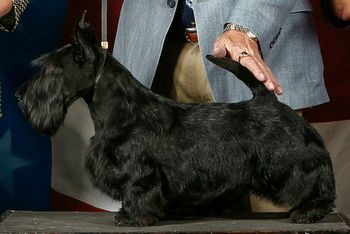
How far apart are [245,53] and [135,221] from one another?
1.07ft

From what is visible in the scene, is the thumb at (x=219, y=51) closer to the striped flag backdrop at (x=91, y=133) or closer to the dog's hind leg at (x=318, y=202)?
the dog's hind leg at (x=318, y=202)

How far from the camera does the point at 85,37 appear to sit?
110 centimetres

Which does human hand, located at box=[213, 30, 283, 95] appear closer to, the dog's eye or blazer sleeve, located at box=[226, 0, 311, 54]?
blazer sleeve, located at box=[226, 0, 311, 54]

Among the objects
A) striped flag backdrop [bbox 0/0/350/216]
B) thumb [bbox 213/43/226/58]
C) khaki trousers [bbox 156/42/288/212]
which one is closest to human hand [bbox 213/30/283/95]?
thumb [bbox 213/43/226/58]

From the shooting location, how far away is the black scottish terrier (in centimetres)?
111

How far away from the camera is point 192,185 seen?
44.7 inches

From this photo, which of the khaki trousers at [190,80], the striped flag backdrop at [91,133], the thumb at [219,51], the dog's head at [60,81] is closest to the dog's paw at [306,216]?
the khaki trousers at [190,80]

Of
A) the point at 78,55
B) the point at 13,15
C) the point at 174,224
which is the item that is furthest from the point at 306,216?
the point at 13,15

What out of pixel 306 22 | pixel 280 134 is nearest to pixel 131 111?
pixel 280 134

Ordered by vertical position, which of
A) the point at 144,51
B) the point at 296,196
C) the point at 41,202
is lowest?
the point at 41,202

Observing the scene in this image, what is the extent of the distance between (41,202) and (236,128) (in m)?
0.91

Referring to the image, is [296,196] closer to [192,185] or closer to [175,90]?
[192,185]

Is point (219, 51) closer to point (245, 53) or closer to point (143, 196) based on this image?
point (245, 53)

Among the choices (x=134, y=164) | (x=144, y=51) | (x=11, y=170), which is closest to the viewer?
(x=134, y=164)
